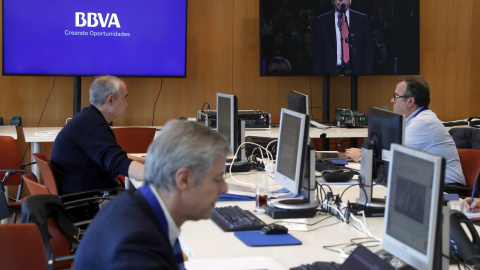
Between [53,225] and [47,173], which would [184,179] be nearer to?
[53,225]

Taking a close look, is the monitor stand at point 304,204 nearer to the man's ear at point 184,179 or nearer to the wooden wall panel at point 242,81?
the man's ear at point 184,179

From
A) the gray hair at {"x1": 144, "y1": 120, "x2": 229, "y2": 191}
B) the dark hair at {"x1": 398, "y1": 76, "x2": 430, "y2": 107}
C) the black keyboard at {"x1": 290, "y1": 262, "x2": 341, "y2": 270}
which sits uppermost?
the dark hair at {"x1": 398, "y1": 76, "x2": 430, "y2": 107}

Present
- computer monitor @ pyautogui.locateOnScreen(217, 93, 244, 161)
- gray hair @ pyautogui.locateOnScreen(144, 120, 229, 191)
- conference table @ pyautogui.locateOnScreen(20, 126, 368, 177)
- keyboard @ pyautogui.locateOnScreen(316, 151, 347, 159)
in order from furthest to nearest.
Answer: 1. conference table @ pyautogui.locateOnScreen(20, 126, 368, 177)
2. keyboard @ pyautogui.locateOnScreen(316, 151, 347, 159)
3. computer monitor @ pyautogui.locateOnScreen(217, 93, 244, 161)
4. gray hair @ pyautogui.locateOnScreen(144, 120, 229, 191)

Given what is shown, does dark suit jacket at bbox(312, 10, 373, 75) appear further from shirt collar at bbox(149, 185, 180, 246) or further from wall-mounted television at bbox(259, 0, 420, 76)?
shirt collar at bbox(149, 185, 180, 246)

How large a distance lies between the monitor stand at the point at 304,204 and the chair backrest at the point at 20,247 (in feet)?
3.83

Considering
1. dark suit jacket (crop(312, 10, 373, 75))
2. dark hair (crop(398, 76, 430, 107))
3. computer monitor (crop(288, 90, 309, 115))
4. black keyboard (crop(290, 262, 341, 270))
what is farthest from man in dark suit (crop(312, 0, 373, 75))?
black keyboard (crop(290, 262, 341, 270))

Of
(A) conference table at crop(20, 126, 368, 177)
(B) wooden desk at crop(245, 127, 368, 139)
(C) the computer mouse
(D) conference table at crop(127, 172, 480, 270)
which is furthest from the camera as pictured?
(B) wooden desk at crop(245, 127, 368, 139)

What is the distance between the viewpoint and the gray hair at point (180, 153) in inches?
69.7

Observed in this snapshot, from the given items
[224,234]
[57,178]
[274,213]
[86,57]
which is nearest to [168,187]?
[224,234]

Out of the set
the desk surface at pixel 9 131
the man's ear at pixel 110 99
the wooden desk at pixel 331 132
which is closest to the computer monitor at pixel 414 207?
the man's ear at pixel 110 99

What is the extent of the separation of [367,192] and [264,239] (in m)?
0.69

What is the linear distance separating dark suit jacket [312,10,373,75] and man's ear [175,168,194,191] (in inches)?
199

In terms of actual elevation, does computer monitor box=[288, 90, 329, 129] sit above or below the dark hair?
below

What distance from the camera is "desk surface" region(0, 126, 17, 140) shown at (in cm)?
569
